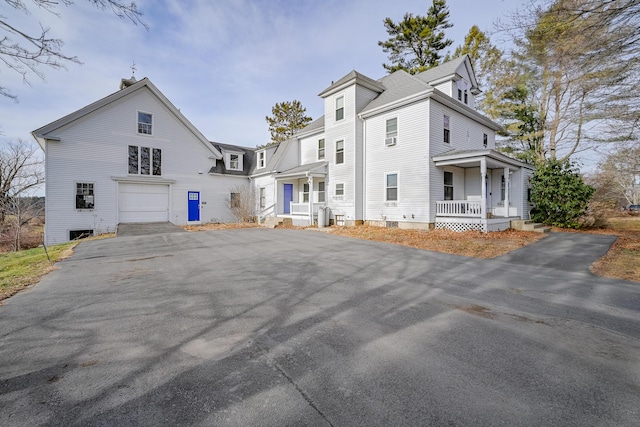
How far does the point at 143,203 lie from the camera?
59.1 ft

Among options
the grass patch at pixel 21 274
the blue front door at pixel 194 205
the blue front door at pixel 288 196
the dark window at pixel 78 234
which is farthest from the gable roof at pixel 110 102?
the grass patch at pixel 21 274

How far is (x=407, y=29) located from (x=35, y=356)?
105ft

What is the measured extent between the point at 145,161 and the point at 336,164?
12.5m

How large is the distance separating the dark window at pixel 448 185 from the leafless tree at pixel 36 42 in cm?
1397

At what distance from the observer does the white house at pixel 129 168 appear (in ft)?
50.0

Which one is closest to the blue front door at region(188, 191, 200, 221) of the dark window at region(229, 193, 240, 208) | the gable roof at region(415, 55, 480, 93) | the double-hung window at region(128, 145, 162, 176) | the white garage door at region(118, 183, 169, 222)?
the white garage door at region(118, 183, 169, 222)

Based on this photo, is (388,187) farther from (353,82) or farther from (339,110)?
(353,82)

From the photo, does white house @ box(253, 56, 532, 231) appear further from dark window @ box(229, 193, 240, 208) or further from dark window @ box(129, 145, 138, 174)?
dark window @ box(129, 145, 138, 174)

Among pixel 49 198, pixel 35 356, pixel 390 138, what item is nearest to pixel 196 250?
pixel 35 356

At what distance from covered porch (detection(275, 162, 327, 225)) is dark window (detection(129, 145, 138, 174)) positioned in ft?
29.3

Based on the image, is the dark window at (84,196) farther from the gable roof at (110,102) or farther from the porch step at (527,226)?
the porch step at (527,226)

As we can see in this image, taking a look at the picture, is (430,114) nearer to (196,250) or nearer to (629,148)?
(629,148)

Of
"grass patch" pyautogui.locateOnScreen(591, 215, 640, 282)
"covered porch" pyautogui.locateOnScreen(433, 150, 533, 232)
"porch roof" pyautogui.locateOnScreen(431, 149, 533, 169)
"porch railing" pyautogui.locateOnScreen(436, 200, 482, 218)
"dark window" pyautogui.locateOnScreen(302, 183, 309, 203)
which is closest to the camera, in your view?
"grass patch" pyautogui.locateOnScreen(591, 215, 640, 282)

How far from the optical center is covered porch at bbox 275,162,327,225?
17281 millimetres
